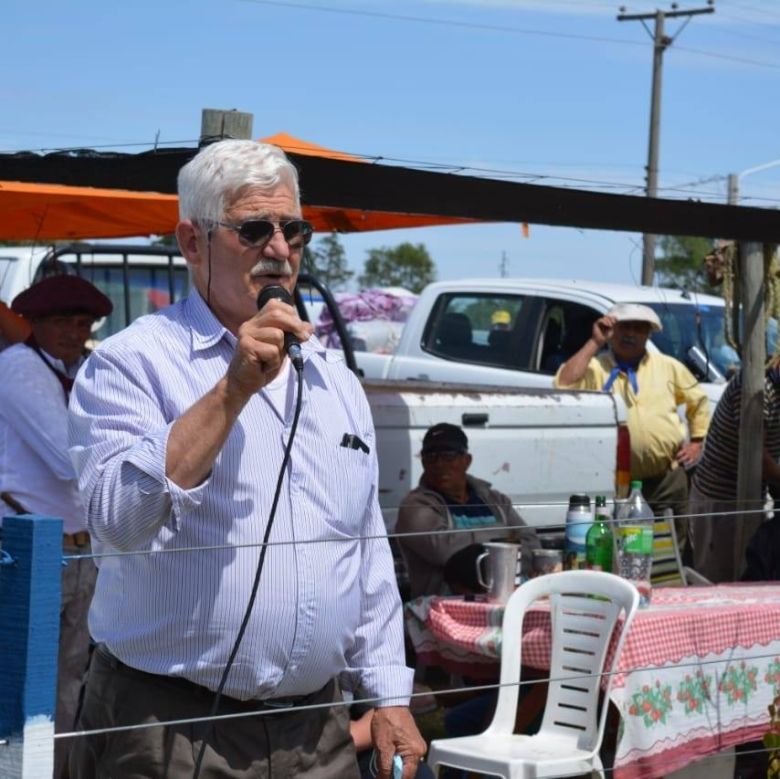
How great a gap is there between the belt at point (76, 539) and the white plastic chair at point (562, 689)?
138 centimetres

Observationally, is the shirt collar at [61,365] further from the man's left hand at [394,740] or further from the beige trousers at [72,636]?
the man's left hand at [394,740]

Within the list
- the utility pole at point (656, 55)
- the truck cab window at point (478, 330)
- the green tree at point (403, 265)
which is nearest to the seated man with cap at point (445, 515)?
the truck cab window at point (478, 330)

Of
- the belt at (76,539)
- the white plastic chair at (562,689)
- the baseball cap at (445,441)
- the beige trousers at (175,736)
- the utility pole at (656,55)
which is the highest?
the utility pole at (656,55)

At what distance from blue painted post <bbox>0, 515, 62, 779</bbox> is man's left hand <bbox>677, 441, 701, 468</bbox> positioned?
6532 mm

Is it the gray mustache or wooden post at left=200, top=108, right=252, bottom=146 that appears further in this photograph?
wooden post at left=200, top=108, right=252, bottom=146

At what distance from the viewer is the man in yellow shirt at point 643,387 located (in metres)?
8.19

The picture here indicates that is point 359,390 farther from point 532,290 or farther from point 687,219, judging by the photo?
point 532,290

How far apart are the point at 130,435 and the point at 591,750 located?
9.32ft

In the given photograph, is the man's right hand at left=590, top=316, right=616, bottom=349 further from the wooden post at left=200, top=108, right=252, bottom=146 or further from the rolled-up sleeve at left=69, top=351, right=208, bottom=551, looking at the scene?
the rolled-up sleeve at left=69, top=351, right=208, bottom=551

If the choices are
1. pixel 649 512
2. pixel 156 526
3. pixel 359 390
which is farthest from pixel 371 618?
pixel 649 512

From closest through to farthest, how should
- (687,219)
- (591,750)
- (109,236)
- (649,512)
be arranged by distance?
1. (591,750)
2. (649,512)
3. (687,219)
4. (109,236)

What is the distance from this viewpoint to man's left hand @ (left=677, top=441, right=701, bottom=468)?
841 centimetres

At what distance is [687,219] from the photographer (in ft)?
19.5

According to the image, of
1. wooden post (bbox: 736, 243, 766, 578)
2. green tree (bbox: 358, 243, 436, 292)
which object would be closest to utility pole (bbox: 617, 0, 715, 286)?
green tree (bbox: 358, 243, 436, 292)
